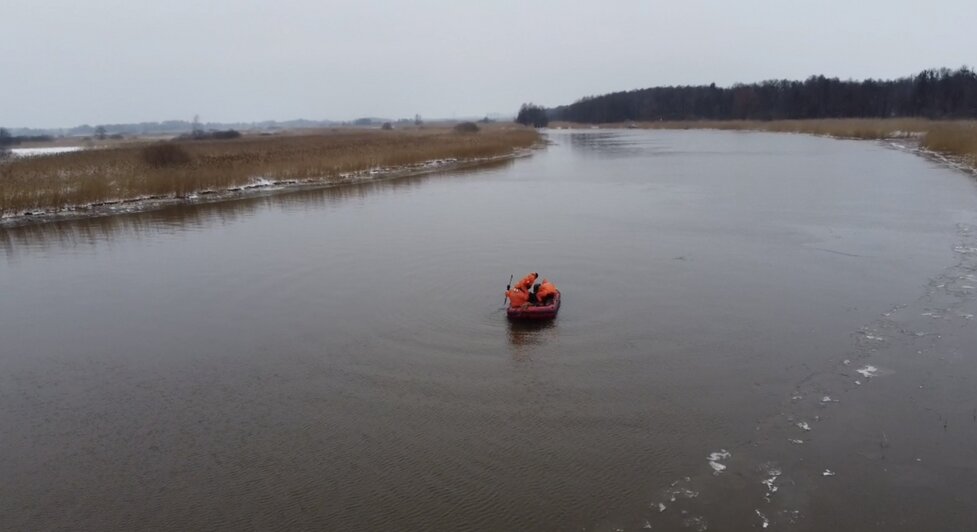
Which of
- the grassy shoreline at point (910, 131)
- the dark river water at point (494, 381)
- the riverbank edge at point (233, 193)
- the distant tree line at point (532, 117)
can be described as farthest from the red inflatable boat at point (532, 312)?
the distant tree line at point (532, 117)

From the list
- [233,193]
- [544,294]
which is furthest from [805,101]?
[544,294]

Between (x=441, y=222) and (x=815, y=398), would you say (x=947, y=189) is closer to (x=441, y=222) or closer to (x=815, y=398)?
(x=441, y=222)

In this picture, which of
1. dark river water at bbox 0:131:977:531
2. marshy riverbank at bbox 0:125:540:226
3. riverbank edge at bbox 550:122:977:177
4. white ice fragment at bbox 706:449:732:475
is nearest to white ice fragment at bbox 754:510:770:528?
dark river water at bbox 0:131:977:531

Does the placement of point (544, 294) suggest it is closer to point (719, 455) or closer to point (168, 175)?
point (719, 455)

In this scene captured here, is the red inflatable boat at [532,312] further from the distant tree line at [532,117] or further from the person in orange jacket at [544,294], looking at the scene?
the distant tree line at [532,117]

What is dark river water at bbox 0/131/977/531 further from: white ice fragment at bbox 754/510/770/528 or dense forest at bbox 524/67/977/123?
dense forest at bbox 524/67/977/123
